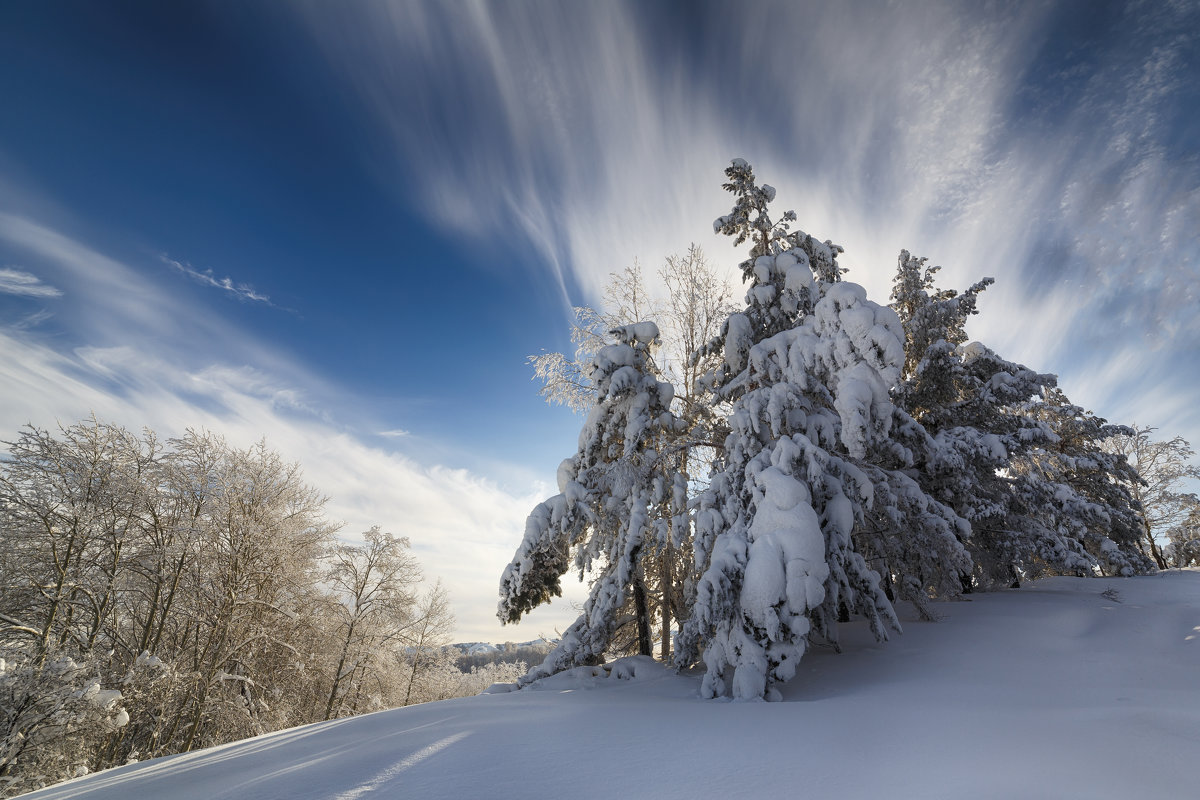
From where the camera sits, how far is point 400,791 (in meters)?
2.65

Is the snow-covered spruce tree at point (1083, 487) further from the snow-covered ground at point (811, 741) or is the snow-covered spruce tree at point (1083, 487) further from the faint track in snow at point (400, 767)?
the faint track in snow at point (400, 767)

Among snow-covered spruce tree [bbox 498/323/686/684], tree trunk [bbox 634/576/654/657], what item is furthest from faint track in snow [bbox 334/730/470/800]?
tree trunk [bbox 634/576/654/657]

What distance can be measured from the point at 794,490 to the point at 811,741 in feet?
9.33

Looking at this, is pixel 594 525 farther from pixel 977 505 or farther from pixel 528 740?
pixel 977 505

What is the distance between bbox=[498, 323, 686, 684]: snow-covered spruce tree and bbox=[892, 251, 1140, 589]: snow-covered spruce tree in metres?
5.66

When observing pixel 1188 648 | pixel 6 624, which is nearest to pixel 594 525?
pixel 1188 648

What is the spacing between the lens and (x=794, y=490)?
579 centimetres

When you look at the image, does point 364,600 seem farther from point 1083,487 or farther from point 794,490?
point 1083,487

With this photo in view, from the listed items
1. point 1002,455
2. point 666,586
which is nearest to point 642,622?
point 666,586

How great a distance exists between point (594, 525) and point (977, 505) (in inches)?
334

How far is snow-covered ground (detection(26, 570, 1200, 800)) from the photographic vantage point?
8.82ft

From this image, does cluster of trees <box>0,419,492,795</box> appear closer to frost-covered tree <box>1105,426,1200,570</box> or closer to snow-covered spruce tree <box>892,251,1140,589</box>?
snow-covered spruce tree <box>892,251,1140,589</box>

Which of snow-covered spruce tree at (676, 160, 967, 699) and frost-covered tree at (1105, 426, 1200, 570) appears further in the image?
frost-covered tree at (1105, 426, 1200, 570)

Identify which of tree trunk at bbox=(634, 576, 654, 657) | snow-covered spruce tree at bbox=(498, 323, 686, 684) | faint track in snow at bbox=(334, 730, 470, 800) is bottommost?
faint track in snow at bbox=(334, 730, 470, 800)
